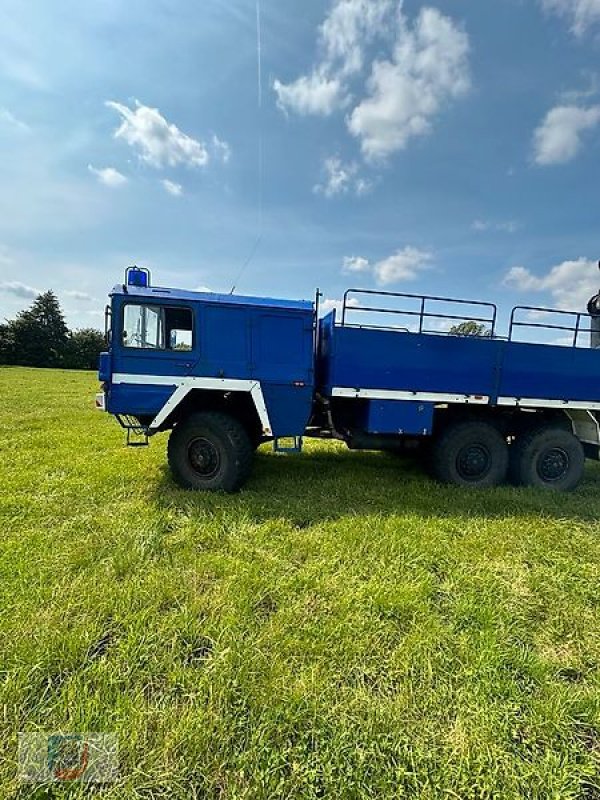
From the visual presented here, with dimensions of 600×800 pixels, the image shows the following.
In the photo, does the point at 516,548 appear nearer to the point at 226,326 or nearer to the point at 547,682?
the point at 547,682

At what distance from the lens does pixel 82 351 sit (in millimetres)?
54844

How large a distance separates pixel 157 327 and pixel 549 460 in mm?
5987

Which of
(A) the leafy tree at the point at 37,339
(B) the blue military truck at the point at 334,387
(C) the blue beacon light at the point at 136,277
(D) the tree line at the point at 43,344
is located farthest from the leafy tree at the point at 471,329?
(A) the leafy tree at the point at 37,339

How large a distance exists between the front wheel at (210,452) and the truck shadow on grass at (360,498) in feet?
0.67

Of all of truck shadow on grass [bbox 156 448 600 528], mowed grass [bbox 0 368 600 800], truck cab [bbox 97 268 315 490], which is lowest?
mowed grass [bbox 0 368 600 800]

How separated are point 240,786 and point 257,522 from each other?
2.62 meters

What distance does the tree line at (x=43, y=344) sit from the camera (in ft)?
171

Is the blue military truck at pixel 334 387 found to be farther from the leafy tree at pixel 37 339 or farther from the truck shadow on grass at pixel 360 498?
the leafy tree at pixel 37 339

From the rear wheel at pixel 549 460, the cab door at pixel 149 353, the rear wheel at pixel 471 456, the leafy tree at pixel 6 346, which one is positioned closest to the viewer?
the cab door at pixel 149 353

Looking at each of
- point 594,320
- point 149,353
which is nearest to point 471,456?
point 594,320

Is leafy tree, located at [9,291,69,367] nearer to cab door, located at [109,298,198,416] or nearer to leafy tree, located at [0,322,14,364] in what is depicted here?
leafy tree, located at [0,322,14,364]

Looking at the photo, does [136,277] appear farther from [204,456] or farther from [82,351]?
[82,351]

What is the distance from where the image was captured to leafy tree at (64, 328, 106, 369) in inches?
2106

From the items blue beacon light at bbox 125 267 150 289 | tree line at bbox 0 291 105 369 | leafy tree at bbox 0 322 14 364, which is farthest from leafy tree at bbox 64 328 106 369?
blue beacon light at bbox 125 267 150 289
